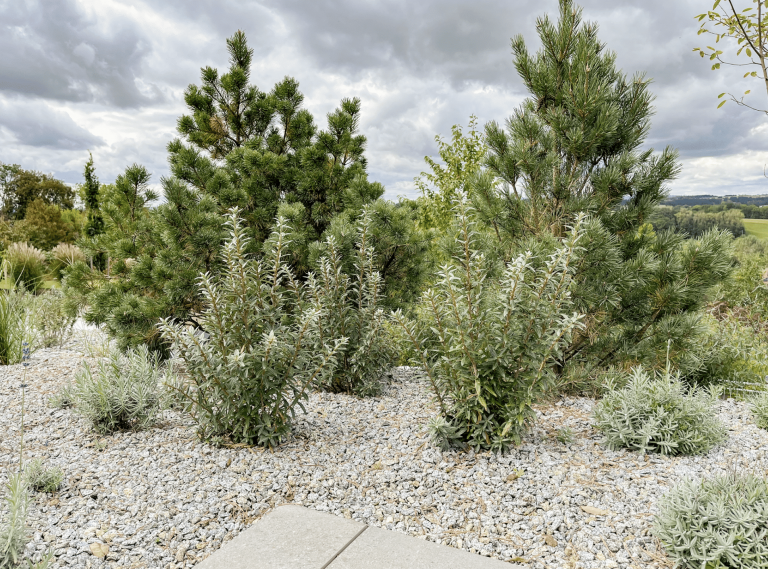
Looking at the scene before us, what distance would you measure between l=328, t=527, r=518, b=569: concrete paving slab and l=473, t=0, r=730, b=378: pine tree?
2176 millimetres

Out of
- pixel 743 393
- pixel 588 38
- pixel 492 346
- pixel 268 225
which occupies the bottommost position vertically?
pixel 743 393

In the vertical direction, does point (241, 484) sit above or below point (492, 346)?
below

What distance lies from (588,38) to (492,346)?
3.05 meters

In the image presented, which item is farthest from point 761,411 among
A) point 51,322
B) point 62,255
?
point 62,255

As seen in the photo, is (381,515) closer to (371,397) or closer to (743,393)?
(371,397)

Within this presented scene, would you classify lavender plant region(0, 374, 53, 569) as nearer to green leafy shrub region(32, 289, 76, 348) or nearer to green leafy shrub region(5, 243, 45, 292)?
green leafy shrub region(32, 289, 76, 348)

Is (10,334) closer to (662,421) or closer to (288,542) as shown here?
(288,542)

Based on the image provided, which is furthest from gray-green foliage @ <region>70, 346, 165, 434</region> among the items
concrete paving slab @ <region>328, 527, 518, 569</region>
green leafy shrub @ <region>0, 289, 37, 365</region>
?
green leafy shrub @ <region>0, 289, 37, 365</region>

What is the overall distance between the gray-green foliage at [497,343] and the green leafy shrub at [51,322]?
5394 millimetres

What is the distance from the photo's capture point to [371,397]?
405cm

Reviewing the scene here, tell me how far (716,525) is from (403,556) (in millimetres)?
1343

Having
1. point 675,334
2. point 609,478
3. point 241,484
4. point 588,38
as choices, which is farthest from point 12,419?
point 588,38

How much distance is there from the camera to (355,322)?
156 inches

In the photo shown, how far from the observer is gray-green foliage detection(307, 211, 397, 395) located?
382 centimetres
